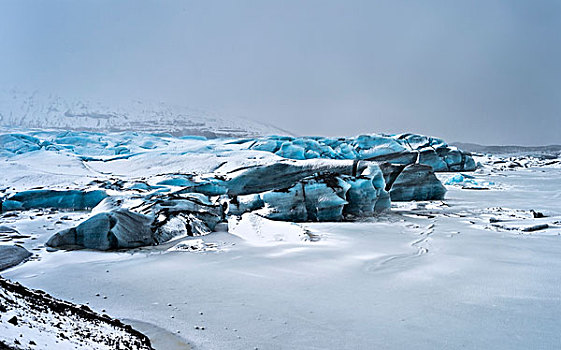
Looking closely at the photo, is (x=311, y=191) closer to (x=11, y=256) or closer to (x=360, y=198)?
(x=360, y=198)

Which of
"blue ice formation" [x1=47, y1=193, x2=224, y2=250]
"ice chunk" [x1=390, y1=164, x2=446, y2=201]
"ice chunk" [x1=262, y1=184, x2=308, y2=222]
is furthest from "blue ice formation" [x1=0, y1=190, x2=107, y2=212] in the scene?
"ice chunk" [x1=390, y1=164, x2=446, y2=201]

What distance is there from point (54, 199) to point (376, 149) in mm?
18272

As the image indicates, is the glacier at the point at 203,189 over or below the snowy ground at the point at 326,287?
over

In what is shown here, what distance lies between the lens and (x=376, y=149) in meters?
23.3

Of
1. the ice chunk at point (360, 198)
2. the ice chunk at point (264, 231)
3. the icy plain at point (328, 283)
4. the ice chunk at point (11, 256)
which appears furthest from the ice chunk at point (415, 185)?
the ice chunk at point (11, 256)

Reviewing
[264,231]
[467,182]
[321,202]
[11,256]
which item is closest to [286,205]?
[321,202]

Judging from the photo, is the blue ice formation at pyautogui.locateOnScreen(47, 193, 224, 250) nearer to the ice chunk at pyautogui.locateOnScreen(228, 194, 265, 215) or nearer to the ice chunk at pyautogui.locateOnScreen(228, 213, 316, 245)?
the ice chunk at pyautogui.locateOnScreen(228, 213, 316, 245)

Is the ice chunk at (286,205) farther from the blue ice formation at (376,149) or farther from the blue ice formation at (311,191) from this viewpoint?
the blue ice formation at (376,149)

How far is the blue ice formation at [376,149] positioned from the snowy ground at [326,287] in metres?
14.7

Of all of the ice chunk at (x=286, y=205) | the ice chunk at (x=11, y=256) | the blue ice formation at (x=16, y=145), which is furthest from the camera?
the blue ice formation at (x=16, y=145)

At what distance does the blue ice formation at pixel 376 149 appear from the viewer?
2109 centimetres

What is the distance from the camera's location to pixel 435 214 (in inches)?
363

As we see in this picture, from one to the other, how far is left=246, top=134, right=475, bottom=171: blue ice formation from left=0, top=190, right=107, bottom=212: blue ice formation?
37.5 ft

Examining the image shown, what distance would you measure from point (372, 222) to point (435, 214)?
2.19 m
